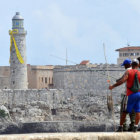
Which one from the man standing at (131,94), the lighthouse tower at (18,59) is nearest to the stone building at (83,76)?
the lighthouse tower at (18,59)

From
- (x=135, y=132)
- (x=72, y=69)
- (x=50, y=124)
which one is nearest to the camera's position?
(x=135, y=132)

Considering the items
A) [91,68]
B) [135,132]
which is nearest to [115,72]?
[91,68]

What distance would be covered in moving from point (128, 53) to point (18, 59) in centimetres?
1831

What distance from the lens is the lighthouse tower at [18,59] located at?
228ft

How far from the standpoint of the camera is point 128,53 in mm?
85062

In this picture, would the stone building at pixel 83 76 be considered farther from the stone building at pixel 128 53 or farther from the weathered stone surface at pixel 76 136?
the weathered stone surface at pixel 76 136

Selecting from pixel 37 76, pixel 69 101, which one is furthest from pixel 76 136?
pixel 37 76

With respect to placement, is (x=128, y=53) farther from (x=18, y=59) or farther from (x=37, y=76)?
(x=18, y=59)

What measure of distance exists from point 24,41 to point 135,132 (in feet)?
193

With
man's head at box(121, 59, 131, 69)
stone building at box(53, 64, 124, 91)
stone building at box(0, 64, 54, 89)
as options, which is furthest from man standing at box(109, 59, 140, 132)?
stone building at box(0, 64, 54, 89)

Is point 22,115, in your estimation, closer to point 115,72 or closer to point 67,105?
point 67,105

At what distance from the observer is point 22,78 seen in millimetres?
69625

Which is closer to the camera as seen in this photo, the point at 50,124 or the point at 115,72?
the point at 50,124

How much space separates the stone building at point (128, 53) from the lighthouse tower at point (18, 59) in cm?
1597
